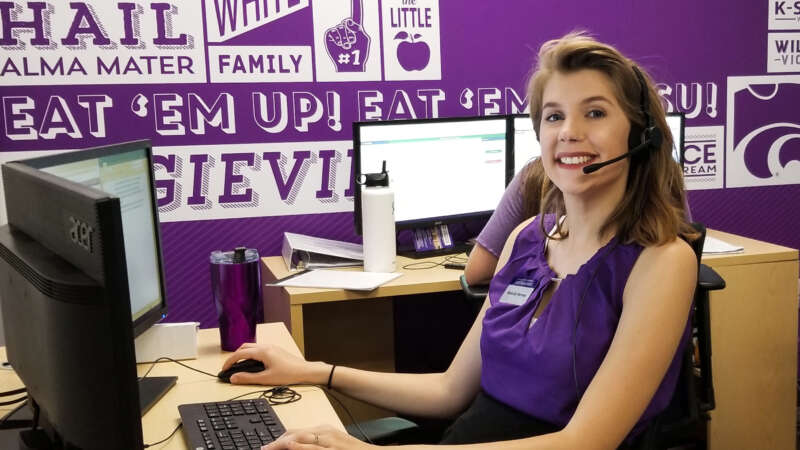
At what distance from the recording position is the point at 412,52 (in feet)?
10.4

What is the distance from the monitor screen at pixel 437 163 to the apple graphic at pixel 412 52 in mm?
321

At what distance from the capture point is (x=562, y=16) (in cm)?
332

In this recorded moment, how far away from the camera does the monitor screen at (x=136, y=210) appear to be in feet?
4.82

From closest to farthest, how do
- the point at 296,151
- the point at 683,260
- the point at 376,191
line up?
the point at 683,260
the point at 376,191
the point at 296,151

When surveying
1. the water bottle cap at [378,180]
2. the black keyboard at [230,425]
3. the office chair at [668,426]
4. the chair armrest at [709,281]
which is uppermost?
the water bottle cap at [378,180]

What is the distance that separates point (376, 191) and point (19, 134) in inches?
48.2

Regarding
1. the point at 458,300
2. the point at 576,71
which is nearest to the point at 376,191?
the point at 458,300

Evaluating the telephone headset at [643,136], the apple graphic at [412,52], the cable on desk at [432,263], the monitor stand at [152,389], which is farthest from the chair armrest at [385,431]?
the apple graphic at [412,52]

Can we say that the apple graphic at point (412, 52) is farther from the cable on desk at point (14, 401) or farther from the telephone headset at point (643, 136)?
the cable on desk at point (14, 401)

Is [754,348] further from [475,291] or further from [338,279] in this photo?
[338,279]

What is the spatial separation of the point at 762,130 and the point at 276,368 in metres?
2.73

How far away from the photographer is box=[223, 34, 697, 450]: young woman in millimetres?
1380

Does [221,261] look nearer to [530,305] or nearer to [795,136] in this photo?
[530,305]

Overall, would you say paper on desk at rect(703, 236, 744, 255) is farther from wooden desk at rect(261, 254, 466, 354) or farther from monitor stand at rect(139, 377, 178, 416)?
monitor stand at rect(139, 377, 178, 416)
